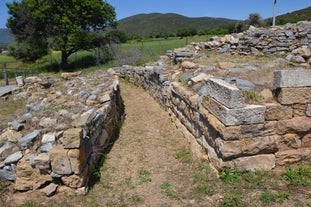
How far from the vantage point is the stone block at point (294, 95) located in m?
3.75

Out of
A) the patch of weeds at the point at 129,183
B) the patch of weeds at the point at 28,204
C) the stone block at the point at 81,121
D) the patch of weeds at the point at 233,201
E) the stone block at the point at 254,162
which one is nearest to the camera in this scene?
the patch of weeds at the point at 233,201

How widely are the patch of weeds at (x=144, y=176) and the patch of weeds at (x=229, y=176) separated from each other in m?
1.03

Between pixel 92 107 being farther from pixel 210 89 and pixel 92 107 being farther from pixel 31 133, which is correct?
pixel 210 89

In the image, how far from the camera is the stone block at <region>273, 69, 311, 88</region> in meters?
3.72

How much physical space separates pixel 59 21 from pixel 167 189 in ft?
68.2

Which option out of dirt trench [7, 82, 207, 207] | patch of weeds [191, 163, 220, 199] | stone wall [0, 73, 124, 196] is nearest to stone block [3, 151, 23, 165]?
stone wall [0, 73, 124, 196]

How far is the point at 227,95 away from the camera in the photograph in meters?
3.68

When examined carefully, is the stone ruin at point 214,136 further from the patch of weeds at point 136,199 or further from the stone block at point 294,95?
the patch of weeds at point 136,199

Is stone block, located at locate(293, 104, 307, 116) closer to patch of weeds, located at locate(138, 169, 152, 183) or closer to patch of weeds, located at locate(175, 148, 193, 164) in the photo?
patch of weeds, located at locate(175, 148, 193, 164)

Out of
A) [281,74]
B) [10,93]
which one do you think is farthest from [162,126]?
[10,93]

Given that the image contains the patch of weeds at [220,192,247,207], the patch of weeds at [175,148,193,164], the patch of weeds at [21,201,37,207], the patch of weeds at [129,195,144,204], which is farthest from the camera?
the patch of weeds at [175,148,193,164]

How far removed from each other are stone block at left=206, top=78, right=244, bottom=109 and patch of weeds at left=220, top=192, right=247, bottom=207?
1.11m

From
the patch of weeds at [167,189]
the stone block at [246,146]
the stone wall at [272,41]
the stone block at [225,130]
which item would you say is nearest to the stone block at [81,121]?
the patch of weeds at [167,189]

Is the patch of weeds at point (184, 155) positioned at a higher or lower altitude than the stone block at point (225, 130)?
lower
